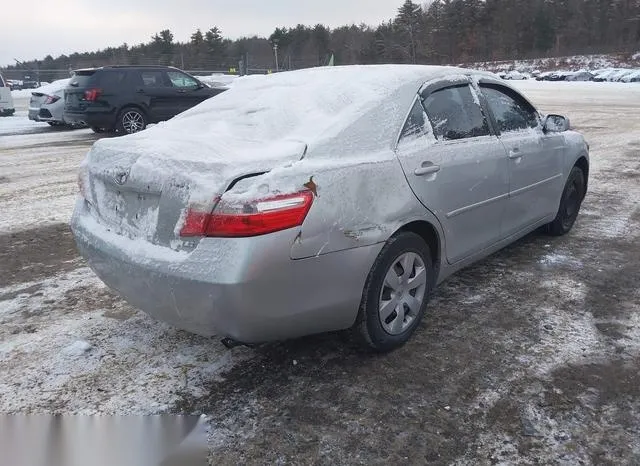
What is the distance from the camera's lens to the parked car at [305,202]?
2568 millimetres

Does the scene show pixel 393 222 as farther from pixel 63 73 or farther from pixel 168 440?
pixel 63 73

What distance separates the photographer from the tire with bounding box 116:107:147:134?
13.2 m

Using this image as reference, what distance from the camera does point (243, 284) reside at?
2.50 meters

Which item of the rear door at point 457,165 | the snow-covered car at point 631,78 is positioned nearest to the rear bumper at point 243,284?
the rear door at point 457,165

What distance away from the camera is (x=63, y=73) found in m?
33.7

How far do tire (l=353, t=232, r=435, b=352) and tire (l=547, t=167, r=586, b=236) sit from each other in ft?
7.93

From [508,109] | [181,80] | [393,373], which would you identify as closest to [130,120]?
[181,80]

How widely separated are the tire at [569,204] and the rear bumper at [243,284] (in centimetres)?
305

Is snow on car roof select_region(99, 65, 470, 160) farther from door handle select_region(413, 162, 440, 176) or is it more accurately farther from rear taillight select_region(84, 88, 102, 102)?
rear taillight select_region(84, 88, 102, 102)

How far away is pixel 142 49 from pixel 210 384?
83.2 m

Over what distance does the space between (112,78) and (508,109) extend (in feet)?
36.7

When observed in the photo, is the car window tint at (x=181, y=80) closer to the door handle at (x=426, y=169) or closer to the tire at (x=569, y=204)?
the tire at (x=569, y=204)

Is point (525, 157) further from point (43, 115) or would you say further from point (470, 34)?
point (470, 34)

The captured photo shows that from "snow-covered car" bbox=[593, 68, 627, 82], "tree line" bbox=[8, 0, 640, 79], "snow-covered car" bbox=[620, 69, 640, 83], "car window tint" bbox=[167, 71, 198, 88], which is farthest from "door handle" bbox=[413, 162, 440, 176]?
"tree line" bbox=[8, 0, 640, 79]
